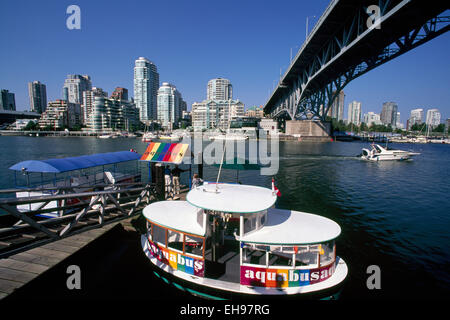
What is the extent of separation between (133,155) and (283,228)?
40.7 feet

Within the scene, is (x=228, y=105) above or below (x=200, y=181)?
above

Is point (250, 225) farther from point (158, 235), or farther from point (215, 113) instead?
point (215, 113)

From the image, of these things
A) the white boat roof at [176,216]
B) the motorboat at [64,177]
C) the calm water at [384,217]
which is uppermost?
the motorboat at [64,177]

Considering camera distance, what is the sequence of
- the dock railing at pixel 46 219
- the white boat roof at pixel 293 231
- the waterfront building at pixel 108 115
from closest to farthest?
the dock railing at pixel 46 219
the white boat roof at pixel 293 231
the waterfront building at pixel 108 115

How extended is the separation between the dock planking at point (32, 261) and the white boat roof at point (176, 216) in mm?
2448

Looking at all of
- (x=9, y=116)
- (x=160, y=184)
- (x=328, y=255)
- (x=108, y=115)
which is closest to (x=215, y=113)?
(x=108, y=115)

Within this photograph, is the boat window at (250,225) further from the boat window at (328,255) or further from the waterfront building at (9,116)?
the waterfront building at (9,116)

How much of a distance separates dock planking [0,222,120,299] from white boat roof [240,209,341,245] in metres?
5.71

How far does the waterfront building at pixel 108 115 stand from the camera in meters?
131

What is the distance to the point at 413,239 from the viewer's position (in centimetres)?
1220

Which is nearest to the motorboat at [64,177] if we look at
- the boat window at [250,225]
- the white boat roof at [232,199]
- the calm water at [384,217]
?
the white boat roof at [232,199]

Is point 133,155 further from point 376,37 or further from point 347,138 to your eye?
point 347,138
